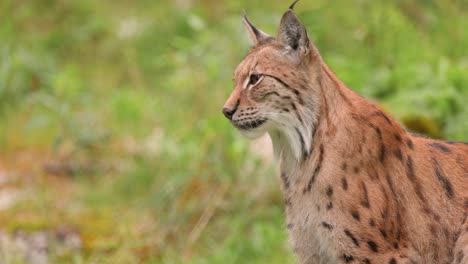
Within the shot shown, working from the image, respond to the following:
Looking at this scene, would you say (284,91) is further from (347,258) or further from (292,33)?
(347,258)

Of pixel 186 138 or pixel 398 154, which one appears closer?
pixel 398 154

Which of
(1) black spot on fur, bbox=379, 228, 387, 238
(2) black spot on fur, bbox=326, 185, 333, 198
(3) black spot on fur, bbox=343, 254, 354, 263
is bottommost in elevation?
(3) black spot on fur, bbox=343, 254, 354, 263

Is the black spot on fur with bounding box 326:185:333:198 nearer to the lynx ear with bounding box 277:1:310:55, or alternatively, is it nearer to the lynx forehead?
the lynx forehead

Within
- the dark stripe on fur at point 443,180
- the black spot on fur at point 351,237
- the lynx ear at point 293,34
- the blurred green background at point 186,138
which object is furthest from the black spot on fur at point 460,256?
the blurred green background at point 186,138

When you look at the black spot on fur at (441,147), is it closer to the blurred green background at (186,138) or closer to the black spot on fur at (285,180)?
the black spot on fur at (285,180)

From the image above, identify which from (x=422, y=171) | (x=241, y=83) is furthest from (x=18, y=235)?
(x=422, y=171)

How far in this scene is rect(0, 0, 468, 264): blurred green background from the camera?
7793 mm

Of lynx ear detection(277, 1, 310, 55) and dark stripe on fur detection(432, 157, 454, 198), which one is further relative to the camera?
dark stripe on fur detection(432, 157, 454, 198)

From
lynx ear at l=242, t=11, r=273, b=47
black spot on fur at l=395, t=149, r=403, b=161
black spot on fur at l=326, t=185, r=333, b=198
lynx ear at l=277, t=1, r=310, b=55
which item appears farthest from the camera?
lynx ear at l=242, t=11, r=273, b=47

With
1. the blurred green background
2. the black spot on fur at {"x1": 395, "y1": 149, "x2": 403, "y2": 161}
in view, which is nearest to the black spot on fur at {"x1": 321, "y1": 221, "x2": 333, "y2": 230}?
the black spot on fur at {"x1": 395, "y1": 149, "x2": 403, "y2": 161}

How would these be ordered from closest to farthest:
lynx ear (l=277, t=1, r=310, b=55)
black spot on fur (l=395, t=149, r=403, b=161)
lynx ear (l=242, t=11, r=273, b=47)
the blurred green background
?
lynx ear (l=277, t=1, r=310, b=55) → black spot on fur (l=395, t=149, r=403, b=161) → lynx ear (l=242, t=11, r=273, b=47) → the blurred green background

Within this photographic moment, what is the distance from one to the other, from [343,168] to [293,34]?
30.8 inches

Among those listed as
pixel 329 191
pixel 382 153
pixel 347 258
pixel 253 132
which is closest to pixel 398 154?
pixel 382 153

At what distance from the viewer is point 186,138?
8.36m
